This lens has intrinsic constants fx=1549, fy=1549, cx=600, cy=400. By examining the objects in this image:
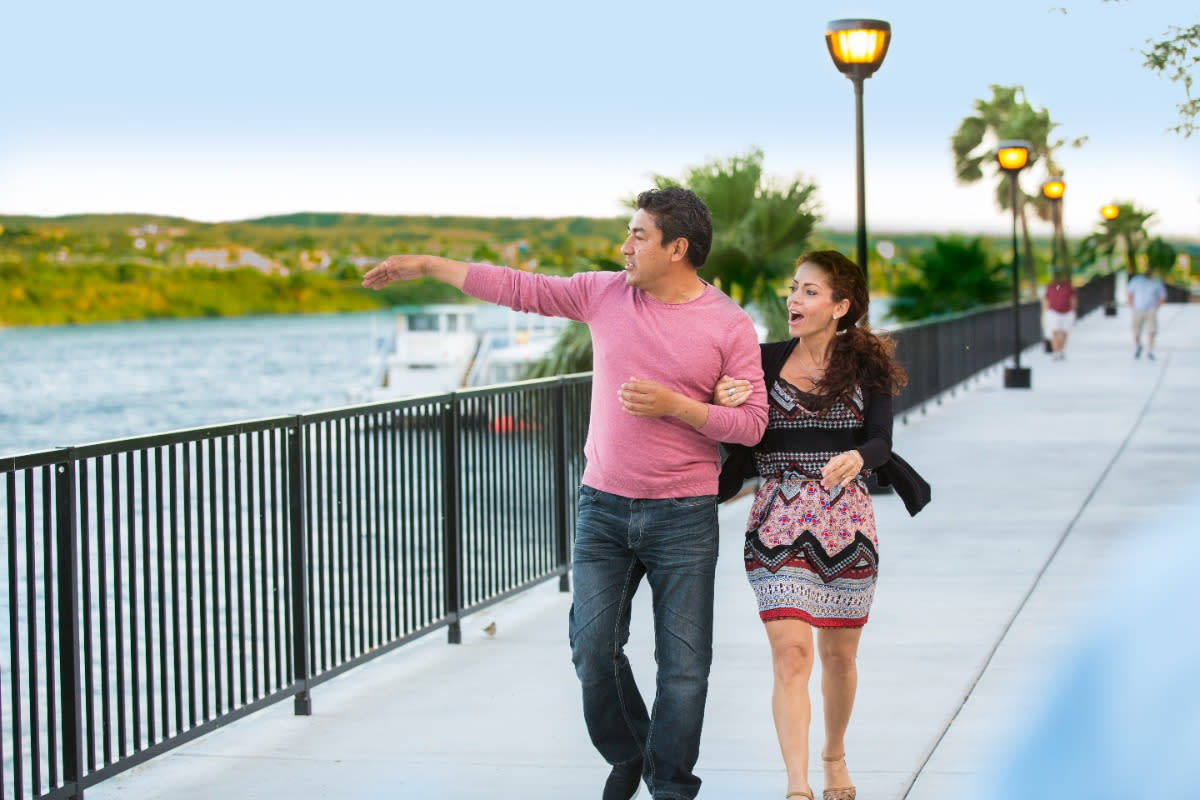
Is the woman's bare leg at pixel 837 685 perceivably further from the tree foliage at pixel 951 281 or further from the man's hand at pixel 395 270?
the tree foliage at pixel 951 281

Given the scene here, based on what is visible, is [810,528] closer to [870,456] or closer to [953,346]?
[870,456]

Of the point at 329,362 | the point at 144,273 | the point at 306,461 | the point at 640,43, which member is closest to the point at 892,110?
the point at 640,43

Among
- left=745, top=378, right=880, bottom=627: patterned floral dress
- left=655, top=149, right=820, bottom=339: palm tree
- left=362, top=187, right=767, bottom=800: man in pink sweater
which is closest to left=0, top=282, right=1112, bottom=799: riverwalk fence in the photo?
left=362, top=187, right=767, bottom=800: man in pink sweater

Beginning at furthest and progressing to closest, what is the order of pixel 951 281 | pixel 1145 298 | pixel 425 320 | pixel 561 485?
pixel 425 320 → pixel 951 281 → pixel 1145 298 → pixel 561 485

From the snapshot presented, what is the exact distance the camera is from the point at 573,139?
93625 millimetres

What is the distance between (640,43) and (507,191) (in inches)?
1072

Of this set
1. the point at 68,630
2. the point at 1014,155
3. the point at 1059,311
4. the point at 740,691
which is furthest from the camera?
the point at 1059,311

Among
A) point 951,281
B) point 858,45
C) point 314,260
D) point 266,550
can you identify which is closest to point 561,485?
point 266,550

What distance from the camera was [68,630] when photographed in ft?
15.7

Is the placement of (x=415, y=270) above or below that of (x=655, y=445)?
above

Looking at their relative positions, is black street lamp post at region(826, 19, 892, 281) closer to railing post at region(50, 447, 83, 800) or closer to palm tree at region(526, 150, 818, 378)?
palm tree at region(526, 150, 818, 378)

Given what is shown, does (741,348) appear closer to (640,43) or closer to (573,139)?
(640,43)

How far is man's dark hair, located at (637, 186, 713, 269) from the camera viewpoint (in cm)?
439

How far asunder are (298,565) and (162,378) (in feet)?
419
